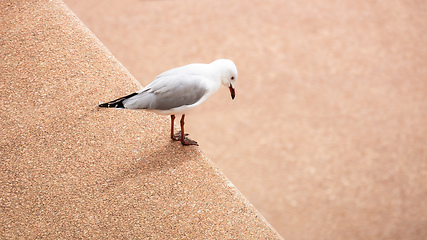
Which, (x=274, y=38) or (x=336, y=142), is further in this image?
Answer: (x=274, y=38)

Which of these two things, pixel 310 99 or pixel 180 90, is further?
pixel 310 99

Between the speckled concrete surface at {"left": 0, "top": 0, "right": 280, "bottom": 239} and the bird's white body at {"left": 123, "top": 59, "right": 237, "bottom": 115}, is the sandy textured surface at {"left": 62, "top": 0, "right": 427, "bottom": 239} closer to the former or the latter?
the speckled concrete surface at {"left": 0, "top": 0, "right": 280, "bottom": 239}

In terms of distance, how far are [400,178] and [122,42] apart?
2.87 metres

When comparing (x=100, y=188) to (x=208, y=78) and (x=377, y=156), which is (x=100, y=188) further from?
(x=377, y=156)

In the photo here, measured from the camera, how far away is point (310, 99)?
4.31 m

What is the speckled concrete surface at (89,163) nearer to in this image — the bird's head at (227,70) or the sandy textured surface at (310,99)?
the bird's head at (227,70)

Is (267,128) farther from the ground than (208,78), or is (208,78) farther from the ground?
(208,78)

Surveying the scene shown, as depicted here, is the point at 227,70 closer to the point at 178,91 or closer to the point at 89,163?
the point at 178,91

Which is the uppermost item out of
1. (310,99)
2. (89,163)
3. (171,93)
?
(171,93)

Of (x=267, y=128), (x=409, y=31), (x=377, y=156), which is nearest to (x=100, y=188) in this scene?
(x=267, y=128)

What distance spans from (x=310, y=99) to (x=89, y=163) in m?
2.75

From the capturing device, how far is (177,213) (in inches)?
72.7

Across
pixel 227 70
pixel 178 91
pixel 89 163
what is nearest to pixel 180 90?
pixel 178 91

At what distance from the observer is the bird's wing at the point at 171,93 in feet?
6.10
